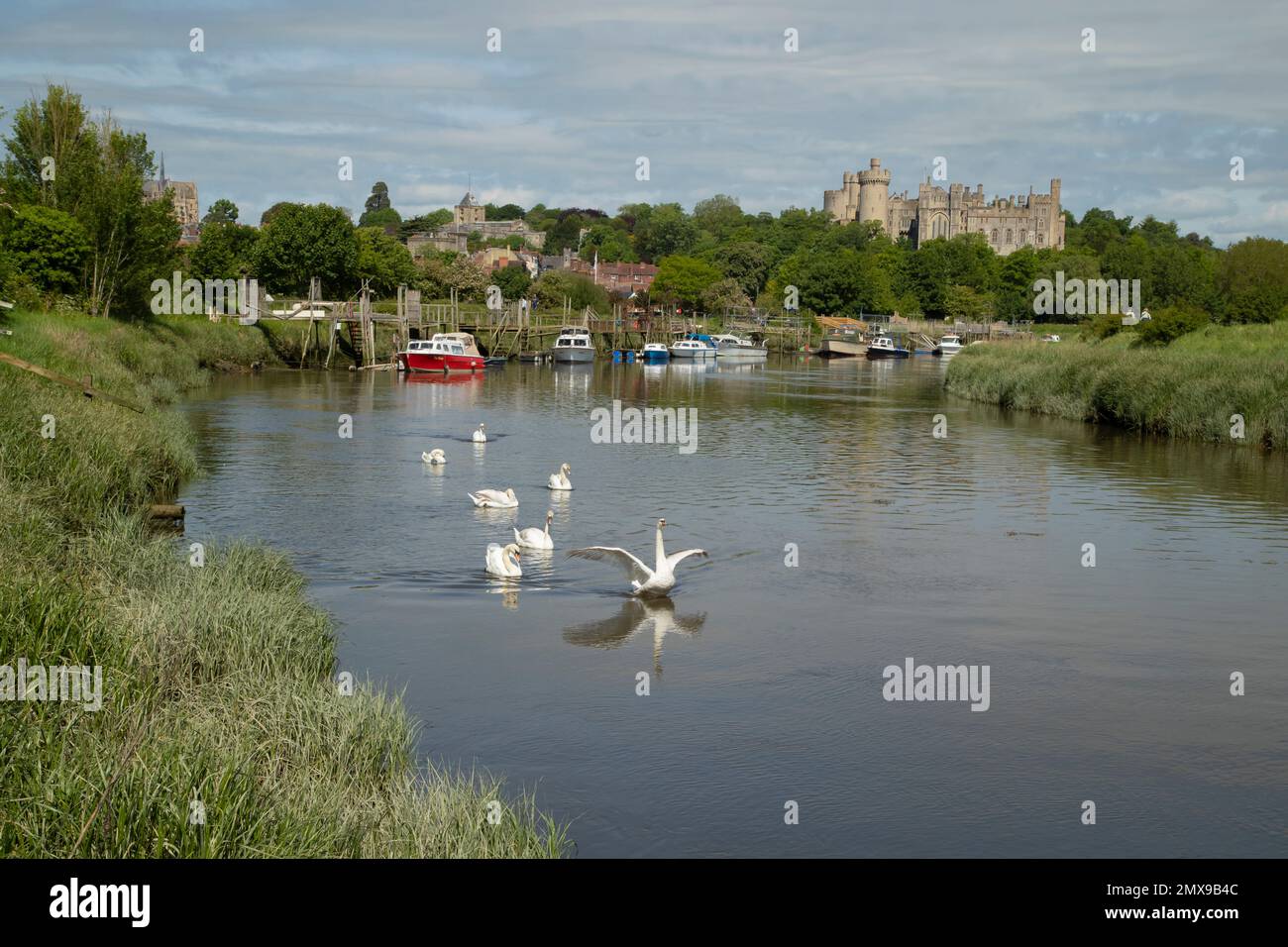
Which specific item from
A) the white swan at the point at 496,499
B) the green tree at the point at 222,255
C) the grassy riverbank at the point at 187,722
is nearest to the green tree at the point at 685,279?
the green tree at the point at 222,255

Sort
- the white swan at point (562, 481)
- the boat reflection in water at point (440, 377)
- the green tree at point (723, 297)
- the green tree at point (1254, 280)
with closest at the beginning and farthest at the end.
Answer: the white swan at point (562, 481), the green tree at point (1254, 280), the boat reflection in water at point (440, 377), the green tree at point (723, 297)

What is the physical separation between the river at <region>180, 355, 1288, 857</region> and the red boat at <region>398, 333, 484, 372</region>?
116ft

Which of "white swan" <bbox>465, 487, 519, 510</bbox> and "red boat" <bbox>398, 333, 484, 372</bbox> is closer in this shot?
"white swan" <bbox>465, 487, 519, 510</bbox>

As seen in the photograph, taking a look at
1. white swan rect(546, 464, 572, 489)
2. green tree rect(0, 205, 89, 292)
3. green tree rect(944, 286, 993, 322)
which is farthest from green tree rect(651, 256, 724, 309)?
white swan rect(546, 464, 572, 489)

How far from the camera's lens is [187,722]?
10.4m

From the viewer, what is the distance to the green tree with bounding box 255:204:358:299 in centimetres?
9525

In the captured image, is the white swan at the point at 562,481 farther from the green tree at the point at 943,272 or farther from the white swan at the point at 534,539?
the green tree at the point at 943,272

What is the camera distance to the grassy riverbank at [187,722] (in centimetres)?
810

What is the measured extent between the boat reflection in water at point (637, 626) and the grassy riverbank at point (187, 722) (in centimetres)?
318

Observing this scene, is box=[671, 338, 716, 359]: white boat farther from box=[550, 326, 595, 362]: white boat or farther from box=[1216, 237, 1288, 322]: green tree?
box=[1216, 237, 1288, 322]: green tree

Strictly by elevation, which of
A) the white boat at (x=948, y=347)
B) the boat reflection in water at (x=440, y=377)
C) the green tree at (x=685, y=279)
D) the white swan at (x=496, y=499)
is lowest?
the white swan at (x=496, y=499)
